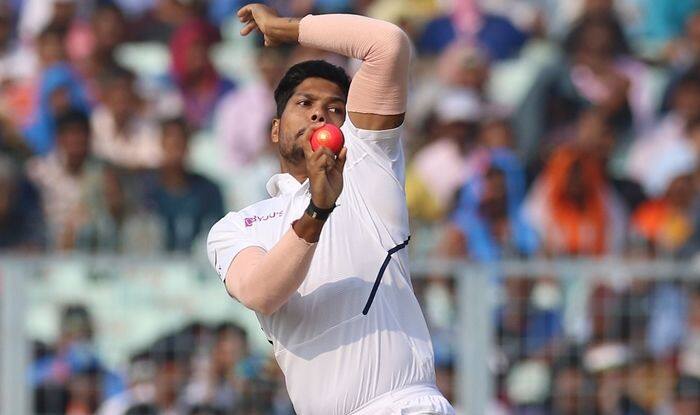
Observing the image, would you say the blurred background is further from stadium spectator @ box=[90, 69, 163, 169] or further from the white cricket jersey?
the white cricket jersey

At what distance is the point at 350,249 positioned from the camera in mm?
4512

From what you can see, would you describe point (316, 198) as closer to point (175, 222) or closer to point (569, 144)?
Result: point (175, 222)

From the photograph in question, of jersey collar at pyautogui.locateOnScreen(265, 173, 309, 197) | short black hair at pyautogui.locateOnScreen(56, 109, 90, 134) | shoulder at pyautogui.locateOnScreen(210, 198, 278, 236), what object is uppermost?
jersey collar at pyautogui.locateOnScreen(265, 173, 309, 197)

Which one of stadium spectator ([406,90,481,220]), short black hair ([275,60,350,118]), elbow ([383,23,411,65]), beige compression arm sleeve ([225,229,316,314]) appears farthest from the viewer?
stadium spectator ([406,90,481,220])

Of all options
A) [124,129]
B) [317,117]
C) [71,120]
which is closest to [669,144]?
[124,129]

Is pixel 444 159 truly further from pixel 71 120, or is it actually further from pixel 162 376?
pixel 162 376

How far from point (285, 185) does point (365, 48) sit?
22.1 inches

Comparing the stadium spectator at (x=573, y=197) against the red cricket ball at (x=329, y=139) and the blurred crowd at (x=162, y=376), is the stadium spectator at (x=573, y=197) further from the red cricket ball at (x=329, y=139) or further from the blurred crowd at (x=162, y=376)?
the red cricket ball at (x=329, y=139)

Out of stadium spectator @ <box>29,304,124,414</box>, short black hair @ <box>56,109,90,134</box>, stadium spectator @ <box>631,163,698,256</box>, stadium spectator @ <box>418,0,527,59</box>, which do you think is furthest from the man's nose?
stadium spectator @ <box>418,0,527,59</box>

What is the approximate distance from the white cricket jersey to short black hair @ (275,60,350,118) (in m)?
0.18

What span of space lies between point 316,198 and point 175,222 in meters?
5.36

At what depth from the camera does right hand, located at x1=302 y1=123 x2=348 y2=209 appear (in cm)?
396

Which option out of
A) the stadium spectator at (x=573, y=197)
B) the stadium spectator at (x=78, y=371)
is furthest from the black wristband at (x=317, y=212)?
the stadium spectator at (x=573, y=197)

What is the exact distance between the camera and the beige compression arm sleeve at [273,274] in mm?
4094
